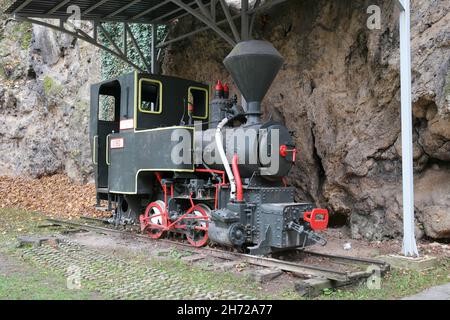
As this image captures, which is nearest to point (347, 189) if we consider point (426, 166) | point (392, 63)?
point (426, 166)

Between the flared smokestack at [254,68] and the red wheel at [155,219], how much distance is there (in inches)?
96.7

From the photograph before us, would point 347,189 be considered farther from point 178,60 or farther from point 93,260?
point 178,60

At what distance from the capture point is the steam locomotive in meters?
6.52

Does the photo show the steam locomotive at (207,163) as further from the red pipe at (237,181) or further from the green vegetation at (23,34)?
the green vegetation at (23,34)

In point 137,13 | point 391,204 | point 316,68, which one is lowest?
point 391,204

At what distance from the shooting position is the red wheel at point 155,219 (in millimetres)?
8117

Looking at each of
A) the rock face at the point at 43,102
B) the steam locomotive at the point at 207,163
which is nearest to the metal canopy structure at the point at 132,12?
the steam locomotive at the point at 207,163

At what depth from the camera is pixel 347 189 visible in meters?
8.52

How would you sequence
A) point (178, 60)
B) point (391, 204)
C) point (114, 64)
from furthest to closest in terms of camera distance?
point (114, 64), point (178, 60), point (391, 204)

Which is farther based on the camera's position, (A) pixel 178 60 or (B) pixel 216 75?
(A) pixel 178 60

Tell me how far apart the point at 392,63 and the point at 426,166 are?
181 cm

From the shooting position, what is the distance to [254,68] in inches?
265

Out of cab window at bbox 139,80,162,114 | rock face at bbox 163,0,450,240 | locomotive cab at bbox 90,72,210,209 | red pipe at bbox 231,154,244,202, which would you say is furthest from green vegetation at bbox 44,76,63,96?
red pipe at bbox 231,154,244,202

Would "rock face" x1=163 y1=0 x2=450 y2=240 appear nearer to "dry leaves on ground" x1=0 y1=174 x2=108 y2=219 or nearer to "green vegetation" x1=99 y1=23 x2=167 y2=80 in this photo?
"green vegetation" x1=99 y1=23 x2=167 y2=80
